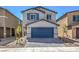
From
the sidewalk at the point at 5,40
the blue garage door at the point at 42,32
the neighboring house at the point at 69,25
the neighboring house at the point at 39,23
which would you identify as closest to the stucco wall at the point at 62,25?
the neighboring house at the point at 69,25

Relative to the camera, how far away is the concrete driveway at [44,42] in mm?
10852

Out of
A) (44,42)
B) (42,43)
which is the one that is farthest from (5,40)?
(44,42)

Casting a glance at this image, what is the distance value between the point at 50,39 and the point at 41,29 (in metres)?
0.77

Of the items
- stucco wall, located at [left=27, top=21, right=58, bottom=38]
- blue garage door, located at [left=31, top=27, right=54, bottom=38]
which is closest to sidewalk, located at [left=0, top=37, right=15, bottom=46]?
stucco wall, located at [left=27, top=21, right=58, bottom=38]

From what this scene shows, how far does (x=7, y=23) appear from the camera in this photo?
10945 mm

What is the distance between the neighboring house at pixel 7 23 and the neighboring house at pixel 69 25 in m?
2.37

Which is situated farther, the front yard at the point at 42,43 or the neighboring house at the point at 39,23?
the neighboring house at the point at 39,23

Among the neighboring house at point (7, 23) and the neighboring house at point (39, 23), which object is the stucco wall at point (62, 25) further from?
the neighboring house at point (7, 23)

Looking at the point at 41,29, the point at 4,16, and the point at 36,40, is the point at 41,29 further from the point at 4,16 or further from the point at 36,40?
the point at 4,16

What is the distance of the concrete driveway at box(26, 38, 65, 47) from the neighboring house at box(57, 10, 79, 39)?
0.50m

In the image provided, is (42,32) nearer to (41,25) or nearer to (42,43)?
(41,25)

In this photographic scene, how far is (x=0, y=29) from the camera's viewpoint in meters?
10.8

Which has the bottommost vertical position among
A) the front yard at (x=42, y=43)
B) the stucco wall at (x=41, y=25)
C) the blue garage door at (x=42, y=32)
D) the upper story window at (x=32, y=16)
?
the front yard at (x=42, y=43)
